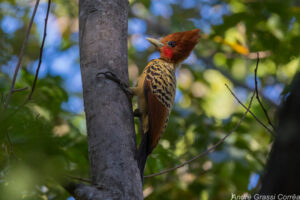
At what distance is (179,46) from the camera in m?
5.04

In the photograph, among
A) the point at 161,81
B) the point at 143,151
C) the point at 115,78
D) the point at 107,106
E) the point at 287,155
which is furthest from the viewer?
the point at 161,81

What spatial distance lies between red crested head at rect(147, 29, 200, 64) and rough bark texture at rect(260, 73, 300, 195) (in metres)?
3.79

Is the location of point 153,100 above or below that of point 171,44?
below

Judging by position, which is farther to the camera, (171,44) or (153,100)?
(171,44)

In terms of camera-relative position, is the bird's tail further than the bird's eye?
No

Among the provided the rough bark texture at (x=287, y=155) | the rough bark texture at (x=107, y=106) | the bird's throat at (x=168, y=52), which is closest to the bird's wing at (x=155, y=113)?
the rough bark texture at (x=107, y=106)

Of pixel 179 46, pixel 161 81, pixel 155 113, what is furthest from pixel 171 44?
pixel 155 113

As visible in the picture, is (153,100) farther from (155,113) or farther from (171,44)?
(171,44)

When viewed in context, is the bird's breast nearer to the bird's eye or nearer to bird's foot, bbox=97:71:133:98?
the bird's eye

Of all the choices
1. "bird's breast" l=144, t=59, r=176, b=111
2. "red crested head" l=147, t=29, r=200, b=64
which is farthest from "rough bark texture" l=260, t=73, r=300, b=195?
"red crested head" l=147, t=29, r=200, b=64

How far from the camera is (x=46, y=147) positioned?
193cm

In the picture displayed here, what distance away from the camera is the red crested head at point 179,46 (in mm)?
5029

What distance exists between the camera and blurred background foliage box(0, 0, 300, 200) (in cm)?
197

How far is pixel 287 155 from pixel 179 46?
12.8ft
